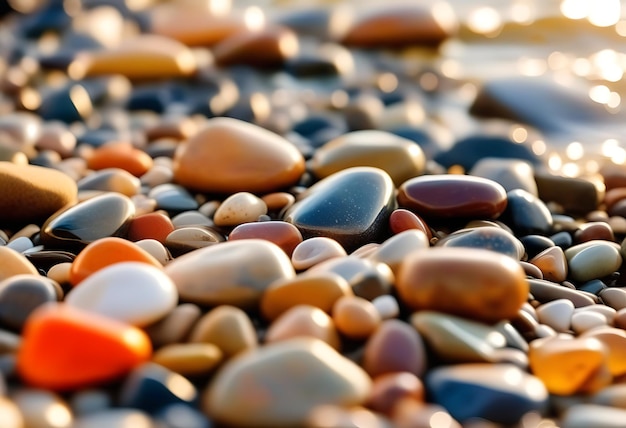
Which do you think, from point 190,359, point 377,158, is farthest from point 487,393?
point 377,158

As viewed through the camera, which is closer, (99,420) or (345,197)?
(99,420)

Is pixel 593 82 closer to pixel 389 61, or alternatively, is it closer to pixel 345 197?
pixel 389 61

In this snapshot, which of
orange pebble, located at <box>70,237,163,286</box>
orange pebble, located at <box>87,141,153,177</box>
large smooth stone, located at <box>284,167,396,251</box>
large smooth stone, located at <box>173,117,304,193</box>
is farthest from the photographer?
orange pebble, located at <box>87,141,153,177</box>

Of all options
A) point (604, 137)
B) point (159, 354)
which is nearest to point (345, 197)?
point (159, 354)

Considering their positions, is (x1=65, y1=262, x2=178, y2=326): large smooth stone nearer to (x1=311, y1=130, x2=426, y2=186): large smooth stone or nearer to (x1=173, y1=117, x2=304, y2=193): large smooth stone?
(x1=173, y1=117, x2=304, y2=193): large smooth stone

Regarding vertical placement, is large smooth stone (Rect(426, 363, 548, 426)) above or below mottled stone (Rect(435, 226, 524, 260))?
below

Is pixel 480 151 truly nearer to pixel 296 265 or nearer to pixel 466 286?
pixel 296 265

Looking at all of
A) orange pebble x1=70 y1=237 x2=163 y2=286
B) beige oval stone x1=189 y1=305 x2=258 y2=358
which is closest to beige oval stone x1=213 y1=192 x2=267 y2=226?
orange pebble x1=70 y1=237 x2=163 y2=286
